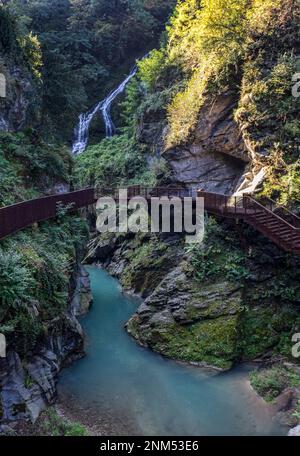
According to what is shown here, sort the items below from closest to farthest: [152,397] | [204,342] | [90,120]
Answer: [152,397]
[204,342]
[90,120]

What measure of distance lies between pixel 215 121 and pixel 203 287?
10.1 metres

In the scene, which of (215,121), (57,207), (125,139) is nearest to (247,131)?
(215,121)

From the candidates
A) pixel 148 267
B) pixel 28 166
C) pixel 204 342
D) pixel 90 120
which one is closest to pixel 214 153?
pixel 148 267

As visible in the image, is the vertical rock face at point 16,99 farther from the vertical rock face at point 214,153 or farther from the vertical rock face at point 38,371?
the vertical rock face at point 38,371

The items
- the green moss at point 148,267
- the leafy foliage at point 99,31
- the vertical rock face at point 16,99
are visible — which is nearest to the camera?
the vertical rock face at point 16,99

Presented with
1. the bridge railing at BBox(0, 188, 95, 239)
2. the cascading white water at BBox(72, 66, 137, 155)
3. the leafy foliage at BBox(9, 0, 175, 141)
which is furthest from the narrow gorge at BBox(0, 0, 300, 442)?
the leafy foliage at BBox(9, 0, 175, 141)

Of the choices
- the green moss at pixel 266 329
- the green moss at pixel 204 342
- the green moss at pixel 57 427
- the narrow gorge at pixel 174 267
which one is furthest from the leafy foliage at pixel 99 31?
the green moss at pixel 57 427

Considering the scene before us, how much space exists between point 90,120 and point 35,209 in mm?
31083

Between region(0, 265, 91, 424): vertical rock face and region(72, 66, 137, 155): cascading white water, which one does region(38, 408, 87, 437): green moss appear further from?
region(72, 66, 137, 155): cascading white water

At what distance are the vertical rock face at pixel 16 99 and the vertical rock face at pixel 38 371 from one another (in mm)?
11872

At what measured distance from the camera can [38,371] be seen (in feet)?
44.4

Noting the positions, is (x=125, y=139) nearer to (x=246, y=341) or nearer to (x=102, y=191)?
(x=102, y=191)

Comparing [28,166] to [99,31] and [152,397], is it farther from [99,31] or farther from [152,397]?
[99,31]

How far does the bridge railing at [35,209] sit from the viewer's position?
48.5 ft
